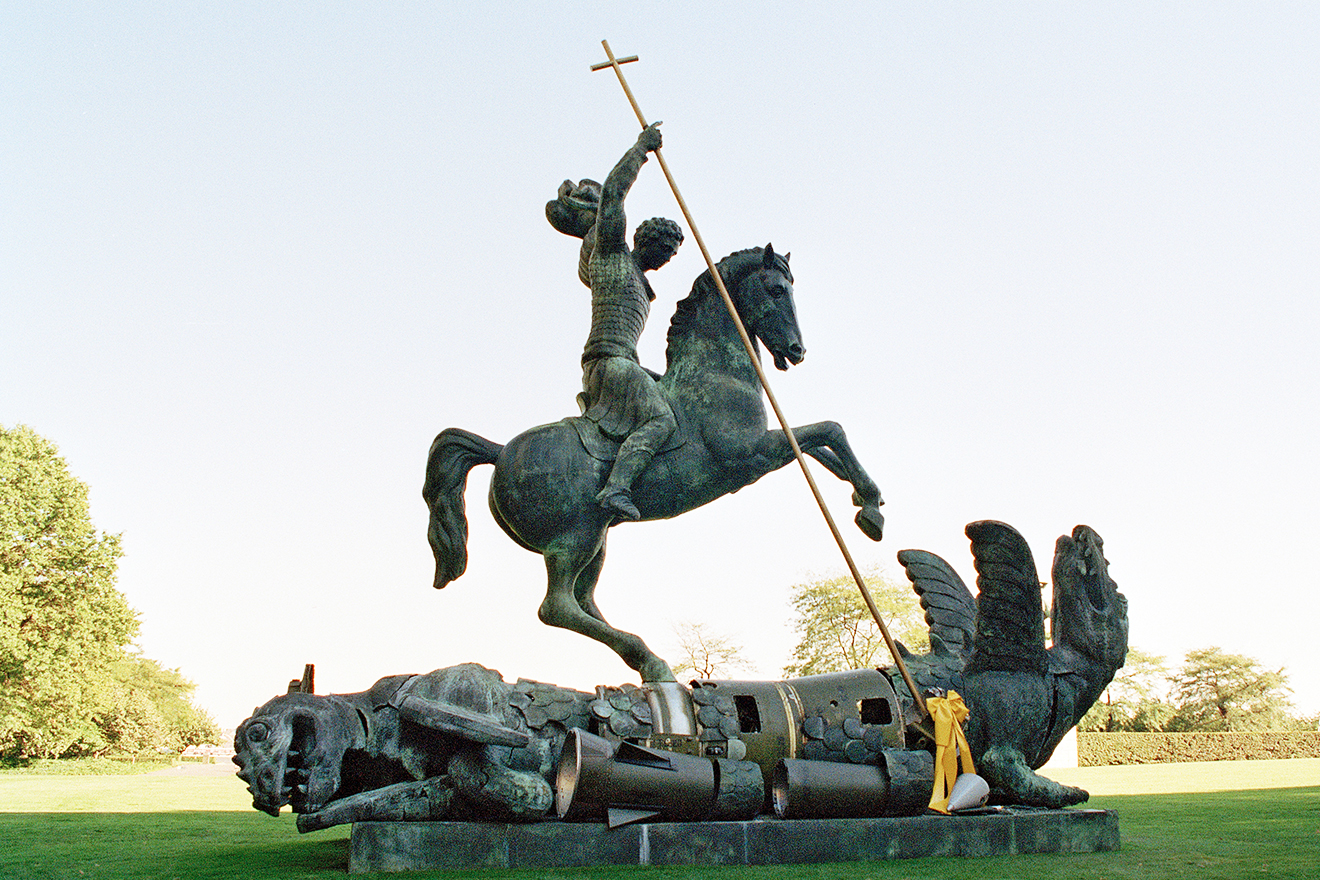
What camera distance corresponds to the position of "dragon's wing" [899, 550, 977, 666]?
5.75 meters

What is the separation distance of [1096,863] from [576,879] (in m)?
2.25

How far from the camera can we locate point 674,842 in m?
4.53

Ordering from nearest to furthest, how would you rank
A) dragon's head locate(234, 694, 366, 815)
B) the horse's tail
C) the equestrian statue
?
1. dragon's head locate(234, 694, 366, 815)
2. the equestrian statue
3. the horse's tail

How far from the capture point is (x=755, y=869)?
4363 millimetres

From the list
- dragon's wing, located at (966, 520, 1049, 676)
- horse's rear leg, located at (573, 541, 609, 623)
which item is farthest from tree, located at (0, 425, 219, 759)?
dragon's wing, located at (966, 520, 1049, 676)

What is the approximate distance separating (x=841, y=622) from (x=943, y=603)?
71.4ft

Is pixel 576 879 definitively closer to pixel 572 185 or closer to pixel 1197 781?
pixel 572 185

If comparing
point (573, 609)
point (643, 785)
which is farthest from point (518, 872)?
point (573, 609)

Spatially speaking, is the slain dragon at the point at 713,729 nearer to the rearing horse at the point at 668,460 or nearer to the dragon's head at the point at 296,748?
the dragon's head at the point at 296,748

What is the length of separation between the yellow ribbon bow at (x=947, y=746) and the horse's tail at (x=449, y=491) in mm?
2805

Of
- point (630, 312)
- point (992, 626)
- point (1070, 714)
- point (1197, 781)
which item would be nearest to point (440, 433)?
point (630, 312)

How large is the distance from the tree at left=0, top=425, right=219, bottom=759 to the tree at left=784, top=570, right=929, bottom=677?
1674 cm

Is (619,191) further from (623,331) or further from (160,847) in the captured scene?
(160,847)

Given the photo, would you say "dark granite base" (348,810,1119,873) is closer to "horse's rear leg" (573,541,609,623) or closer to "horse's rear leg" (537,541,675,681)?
"horse's rear leg" (537,541,675,681)
